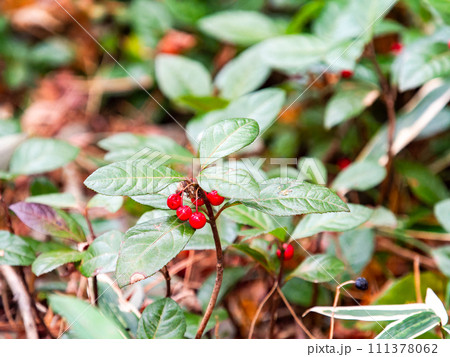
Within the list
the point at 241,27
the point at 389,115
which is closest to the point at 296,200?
the point at 389,115

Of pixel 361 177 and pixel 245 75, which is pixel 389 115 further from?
pixel 245 75

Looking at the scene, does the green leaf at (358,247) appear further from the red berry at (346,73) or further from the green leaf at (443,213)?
the red berry at (346,73)

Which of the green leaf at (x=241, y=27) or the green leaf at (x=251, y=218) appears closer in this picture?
the green leaf at (x=251, y=218)

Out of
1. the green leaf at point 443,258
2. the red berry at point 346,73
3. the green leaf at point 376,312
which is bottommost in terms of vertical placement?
the green leaf at point 443,258

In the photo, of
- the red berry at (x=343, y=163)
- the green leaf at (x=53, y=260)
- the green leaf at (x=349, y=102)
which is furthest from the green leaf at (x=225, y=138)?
the red berry at (x=343, y=163)

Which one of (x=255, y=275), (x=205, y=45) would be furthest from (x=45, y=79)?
(x=255, y=275)
